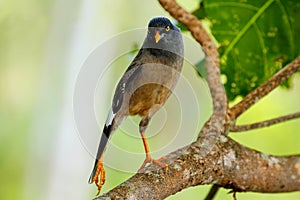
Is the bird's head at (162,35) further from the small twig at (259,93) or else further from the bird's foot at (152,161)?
the small twig at (259,93)

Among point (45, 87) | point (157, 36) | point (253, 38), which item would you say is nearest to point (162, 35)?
point (157, 36)

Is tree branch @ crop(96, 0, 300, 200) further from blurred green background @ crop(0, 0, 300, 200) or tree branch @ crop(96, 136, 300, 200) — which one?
blurred green background @ crop(0, 0, 300, 200)

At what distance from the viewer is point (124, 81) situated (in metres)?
0.94

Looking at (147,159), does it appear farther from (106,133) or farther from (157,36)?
(157,36)

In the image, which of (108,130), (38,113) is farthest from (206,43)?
(38,113)

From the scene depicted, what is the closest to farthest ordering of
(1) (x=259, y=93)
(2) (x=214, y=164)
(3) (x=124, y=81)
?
1. (3) (x=124, y=81)
2. (2) (x=214, y=164)
3. (1) (x=259, y=93)

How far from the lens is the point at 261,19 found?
150 cm

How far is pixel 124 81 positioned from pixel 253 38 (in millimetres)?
639

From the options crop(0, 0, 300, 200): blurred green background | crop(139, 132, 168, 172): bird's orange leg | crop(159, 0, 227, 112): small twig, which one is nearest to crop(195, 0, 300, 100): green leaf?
crop(159, 0, 227, 112): small twig

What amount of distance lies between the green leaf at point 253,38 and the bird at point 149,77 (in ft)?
1.74

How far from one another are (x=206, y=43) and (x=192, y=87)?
0.25 metres

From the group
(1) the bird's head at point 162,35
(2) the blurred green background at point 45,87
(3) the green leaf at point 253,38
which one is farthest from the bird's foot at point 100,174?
(2) the blurred green background at point 45,87

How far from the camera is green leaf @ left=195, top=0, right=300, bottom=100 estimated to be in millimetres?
1490

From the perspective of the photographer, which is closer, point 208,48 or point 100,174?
point 100,174
